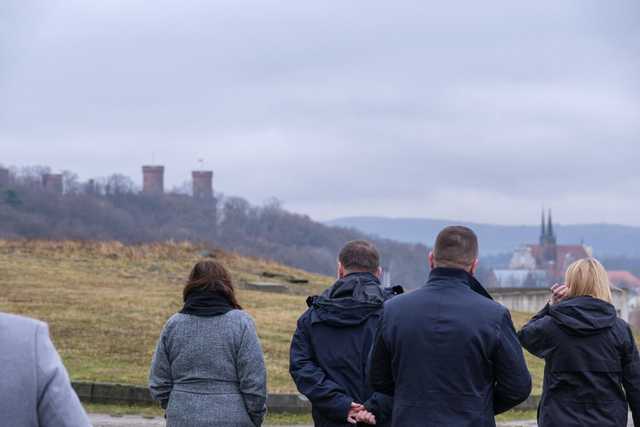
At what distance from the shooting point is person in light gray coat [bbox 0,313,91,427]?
3.59 m

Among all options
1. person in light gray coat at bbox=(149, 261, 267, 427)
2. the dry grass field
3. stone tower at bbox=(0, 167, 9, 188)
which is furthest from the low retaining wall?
stone tower at bbox=(0, 167, 9, 188)

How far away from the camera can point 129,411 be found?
13844mm

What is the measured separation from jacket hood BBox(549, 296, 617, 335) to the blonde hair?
0.13ft

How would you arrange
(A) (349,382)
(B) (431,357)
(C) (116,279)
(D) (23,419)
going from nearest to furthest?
(D) (23,419)
(B) (431,357)
(A) (349,382)
(C) (116,279)

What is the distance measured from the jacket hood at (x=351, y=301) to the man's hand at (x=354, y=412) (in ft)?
1.57

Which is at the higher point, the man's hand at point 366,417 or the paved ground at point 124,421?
the man's hand at point 366,417

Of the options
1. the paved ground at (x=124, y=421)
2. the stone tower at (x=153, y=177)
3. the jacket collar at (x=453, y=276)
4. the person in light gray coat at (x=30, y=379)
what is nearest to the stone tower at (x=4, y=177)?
the stone tower at (x=153, y=177)

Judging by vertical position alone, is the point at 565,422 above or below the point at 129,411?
above

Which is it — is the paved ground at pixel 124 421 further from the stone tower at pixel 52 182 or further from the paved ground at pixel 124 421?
the stone tower at pixel 52 182

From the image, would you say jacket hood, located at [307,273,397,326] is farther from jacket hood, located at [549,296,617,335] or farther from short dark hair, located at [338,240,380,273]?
jacket hood, located at [549,296,617,335]

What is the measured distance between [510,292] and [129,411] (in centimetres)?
2353

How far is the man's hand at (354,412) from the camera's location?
22.6ft

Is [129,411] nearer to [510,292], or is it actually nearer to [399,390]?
[399,390]

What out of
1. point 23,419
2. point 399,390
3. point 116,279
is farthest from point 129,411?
point 116,279
